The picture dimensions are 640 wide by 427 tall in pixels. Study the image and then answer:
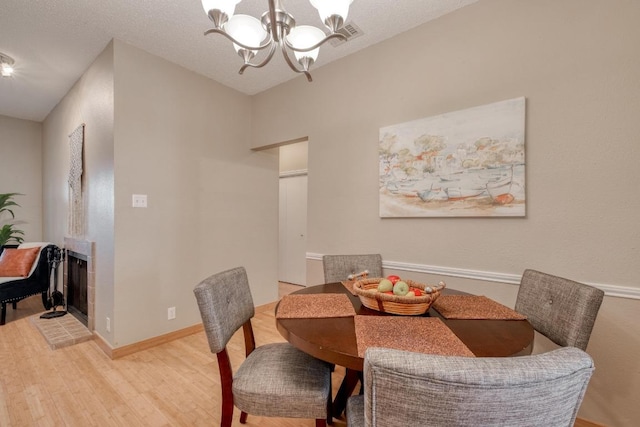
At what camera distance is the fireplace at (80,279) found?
8.85 feet

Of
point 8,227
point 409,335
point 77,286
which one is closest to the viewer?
point 409,335

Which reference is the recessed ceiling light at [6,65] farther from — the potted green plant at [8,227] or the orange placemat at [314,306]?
the orange placemat at [314,306]

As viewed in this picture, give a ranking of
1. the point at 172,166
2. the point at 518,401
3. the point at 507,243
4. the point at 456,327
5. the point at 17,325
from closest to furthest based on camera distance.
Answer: the point at 518,401, the point at 456,327, the point at 507,243, the point at 172,166, the point at 17,325

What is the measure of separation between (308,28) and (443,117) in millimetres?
1141

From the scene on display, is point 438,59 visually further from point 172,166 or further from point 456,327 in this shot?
point 172,166

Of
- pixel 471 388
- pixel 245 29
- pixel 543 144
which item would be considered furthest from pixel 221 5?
pixel 543 144

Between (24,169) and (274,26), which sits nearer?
(274,26)

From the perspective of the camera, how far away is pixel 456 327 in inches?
45.2

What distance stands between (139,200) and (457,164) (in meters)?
2.62

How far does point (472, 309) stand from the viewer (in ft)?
4.46

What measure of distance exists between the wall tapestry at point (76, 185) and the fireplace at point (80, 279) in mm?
158

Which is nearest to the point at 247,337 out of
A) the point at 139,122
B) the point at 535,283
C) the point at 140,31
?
the point at 535,283

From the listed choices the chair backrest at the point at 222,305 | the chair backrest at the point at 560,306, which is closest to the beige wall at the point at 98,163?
the chair backrest at the point at 222,305

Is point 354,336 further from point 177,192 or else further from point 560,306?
point 177,192
